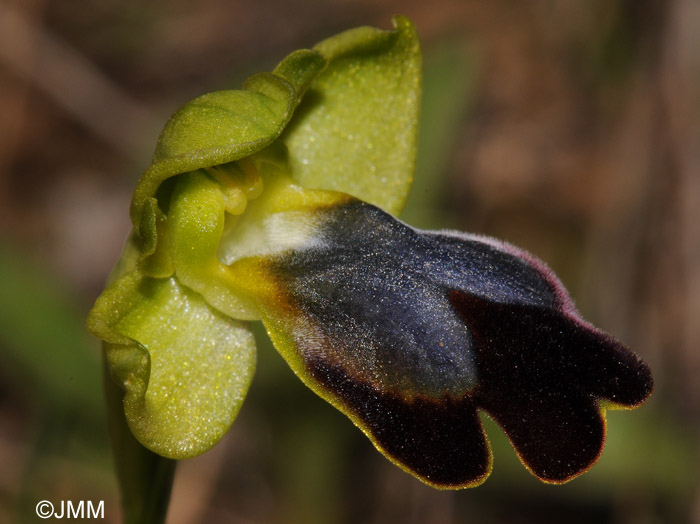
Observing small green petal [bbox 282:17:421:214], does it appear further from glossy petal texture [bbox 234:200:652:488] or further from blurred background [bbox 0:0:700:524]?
blurred background [bbox 0:0:700:524]

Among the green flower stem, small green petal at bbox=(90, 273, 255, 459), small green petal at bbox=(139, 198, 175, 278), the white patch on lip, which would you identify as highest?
the white patch on lip

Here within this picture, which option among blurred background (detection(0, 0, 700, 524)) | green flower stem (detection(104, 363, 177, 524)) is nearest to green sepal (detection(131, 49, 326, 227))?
green flower stem (detection(104, 363, 177, 524))

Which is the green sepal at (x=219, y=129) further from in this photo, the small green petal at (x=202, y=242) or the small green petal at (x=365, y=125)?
the small green petal at (x=365, y=125)

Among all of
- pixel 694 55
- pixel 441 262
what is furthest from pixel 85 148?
pixel 441 262

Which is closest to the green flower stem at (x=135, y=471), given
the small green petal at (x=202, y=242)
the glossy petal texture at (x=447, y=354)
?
the small green petal at (x=202, y=242)

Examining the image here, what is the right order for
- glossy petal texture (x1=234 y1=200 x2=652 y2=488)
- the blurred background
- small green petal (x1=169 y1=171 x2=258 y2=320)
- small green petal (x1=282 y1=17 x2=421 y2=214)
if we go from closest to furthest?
glossy petal texture (x1=234 y1=200 x2=652 y2=488)
small green petal (x1=169 y1=171 x2=258 y2=320)
small green petal (x1=282 y1=17 x2=421 y2=214)
the blurred background

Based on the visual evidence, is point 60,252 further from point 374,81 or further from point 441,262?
point 441,262

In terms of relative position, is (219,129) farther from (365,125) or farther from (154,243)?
(365,125)

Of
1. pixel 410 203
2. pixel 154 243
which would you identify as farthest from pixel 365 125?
pixel 410 203
